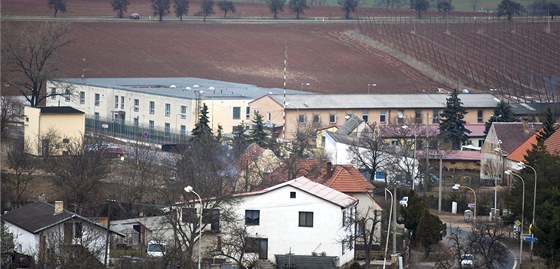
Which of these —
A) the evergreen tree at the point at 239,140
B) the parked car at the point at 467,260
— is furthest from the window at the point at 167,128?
the parked car at the point at 467,260

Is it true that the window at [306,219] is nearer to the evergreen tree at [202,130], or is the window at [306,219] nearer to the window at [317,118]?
the evergreen tree at [202,130]

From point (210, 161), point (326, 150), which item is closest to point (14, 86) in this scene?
point (326, 150)

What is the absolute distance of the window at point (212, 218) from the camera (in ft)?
94.8

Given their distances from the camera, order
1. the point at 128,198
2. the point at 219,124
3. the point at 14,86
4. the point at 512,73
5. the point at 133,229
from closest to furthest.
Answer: the point at 133,229 → the point at 128,198 → the point at 219,124 → the point at 14,86 → the point at 512,73

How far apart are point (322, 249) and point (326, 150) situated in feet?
50.6

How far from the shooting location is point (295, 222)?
96.9 feet

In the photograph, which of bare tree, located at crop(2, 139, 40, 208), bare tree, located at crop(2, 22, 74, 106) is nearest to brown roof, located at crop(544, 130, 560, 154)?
bare tree, located at crop(2, 139, 40, 208)

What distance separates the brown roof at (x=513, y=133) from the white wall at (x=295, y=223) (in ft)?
52.0

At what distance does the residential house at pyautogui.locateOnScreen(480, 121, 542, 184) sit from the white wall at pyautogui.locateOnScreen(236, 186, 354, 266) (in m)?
14.1

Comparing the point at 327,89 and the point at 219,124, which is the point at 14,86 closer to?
the point at 219,124

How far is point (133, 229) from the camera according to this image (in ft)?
100.0

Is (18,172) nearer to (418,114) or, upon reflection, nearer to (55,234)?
(55,234)

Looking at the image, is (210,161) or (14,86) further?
(14,86)

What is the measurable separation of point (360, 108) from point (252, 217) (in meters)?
25.0
